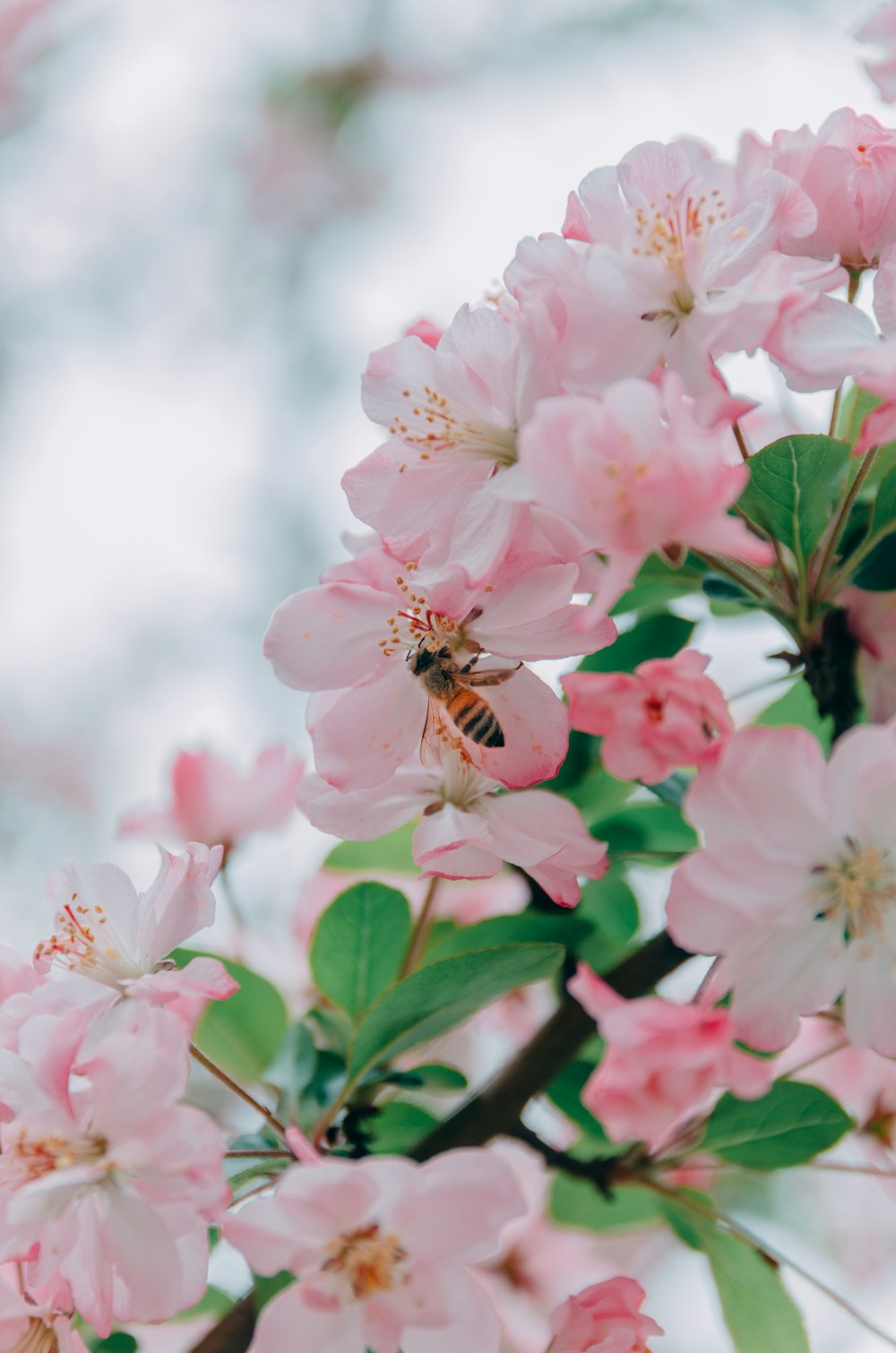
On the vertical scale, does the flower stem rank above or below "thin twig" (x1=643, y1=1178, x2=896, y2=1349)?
above

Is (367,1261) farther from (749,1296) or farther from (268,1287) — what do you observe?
(749,1296)

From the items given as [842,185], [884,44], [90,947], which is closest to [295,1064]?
[90,947]

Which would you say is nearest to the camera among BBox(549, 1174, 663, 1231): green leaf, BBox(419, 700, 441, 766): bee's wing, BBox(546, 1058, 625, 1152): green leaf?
BBox(419, 700, 441, 766): bee's wing

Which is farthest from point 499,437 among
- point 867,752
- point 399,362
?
point 867,752

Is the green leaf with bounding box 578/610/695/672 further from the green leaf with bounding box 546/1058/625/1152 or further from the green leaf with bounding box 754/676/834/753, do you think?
the green leaf with bounding box 546/1058/625/1152

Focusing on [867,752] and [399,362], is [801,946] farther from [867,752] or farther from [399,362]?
[399,362]

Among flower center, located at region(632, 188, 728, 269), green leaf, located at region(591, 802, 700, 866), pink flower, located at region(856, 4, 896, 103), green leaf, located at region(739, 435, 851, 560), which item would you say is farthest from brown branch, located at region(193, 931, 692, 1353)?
pink flower, located at region(856, 4, 896, 103)

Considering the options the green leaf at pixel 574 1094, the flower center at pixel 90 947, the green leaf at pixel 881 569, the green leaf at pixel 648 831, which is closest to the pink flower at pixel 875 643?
the green leaf at pixel 881 569

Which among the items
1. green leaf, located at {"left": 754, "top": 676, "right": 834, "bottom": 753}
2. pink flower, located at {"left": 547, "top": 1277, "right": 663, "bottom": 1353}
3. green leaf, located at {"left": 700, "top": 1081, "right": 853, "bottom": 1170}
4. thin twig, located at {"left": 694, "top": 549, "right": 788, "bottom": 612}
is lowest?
green leaf, located at {"left": 700, "top": 1081, "right": 853, "bottom": 1170}
